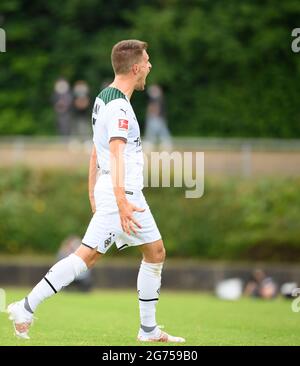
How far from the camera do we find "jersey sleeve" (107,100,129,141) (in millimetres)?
10336

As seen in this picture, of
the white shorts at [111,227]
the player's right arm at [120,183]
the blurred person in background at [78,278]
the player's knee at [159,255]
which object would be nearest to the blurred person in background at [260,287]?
the blurred person in background at [78,278]

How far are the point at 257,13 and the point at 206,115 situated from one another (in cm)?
345

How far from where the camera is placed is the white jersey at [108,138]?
10508mm

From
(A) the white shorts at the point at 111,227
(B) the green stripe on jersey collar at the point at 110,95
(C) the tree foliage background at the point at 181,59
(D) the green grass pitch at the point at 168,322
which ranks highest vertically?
(C) the tree foliage background at the point at 181,59

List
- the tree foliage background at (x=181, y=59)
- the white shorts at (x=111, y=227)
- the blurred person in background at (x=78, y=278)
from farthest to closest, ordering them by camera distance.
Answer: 1. the tree foliage background at (x=181, y=59)
2. the blurred person in background at (x=78, y=278)
3. the white shorts at (x=111, y=227)

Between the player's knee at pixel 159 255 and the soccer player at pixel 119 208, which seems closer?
the soccer player at pixel 119 208

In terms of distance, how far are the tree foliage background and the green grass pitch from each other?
50.9 feet

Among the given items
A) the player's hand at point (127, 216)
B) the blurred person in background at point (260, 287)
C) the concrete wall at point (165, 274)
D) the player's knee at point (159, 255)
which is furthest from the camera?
the concrete wall at point (165, 274)

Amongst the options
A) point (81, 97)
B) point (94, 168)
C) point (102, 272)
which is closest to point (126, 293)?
point (102, 272)

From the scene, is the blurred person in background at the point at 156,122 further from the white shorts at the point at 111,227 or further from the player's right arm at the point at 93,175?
the white shorts at the point at 111,227

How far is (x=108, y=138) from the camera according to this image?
10508 mm

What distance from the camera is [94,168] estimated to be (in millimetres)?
10977
